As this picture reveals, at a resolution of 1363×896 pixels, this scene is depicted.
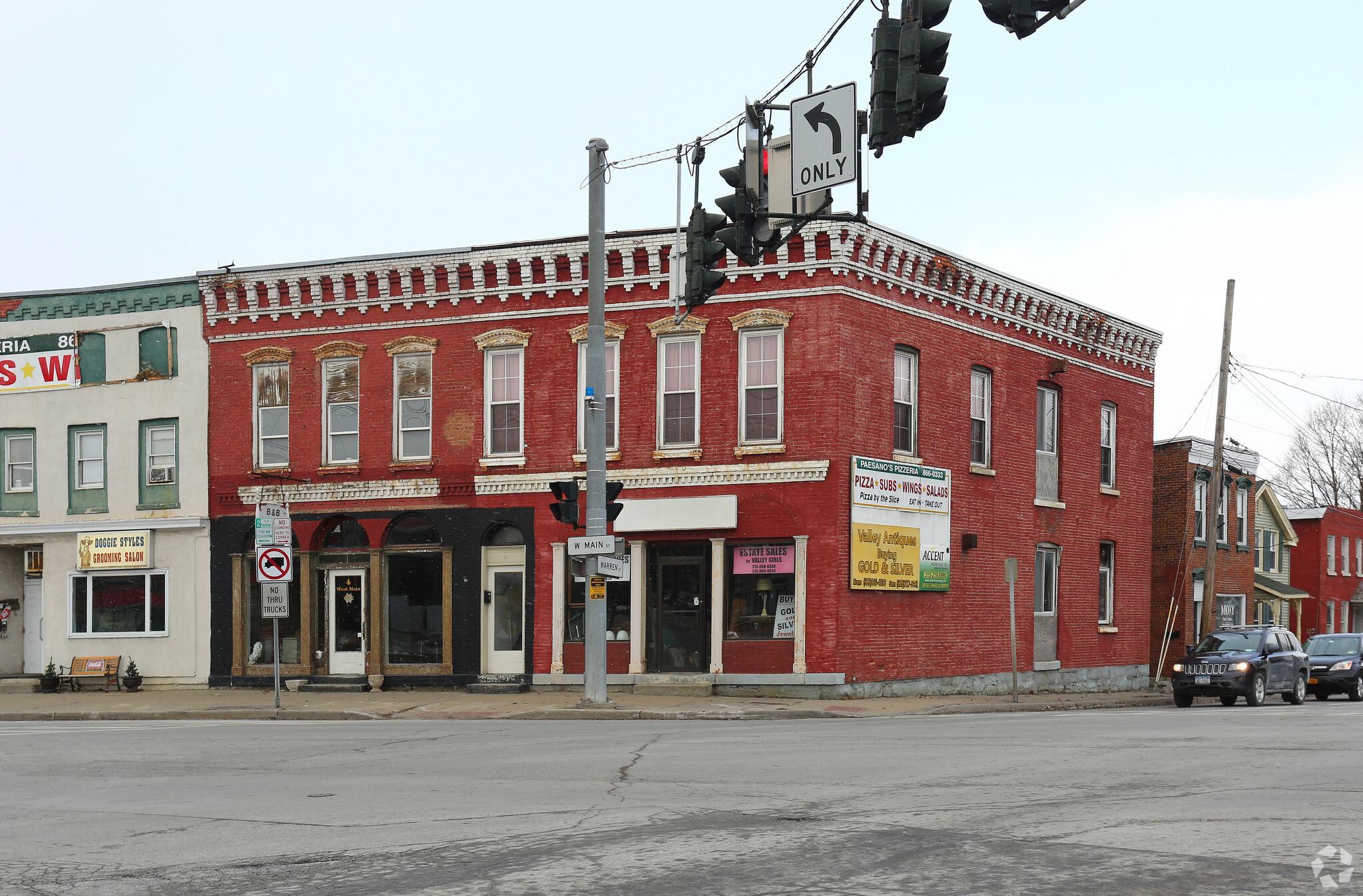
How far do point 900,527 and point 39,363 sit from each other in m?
19.5

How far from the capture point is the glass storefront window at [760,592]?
86.3 ft

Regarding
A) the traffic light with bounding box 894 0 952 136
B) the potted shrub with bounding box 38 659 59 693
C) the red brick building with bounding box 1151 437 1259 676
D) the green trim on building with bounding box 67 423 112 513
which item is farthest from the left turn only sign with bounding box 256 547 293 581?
the red brick building with bounding box 1151 437 1259 676

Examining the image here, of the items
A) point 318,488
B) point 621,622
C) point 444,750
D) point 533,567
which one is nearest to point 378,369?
point 318,488

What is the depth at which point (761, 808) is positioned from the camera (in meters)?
10.3

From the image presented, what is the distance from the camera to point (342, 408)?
2989 centimetres

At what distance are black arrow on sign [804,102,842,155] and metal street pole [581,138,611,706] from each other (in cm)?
928

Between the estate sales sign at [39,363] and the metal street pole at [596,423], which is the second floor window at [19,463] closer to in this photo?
the estate sales sign at [39,363]

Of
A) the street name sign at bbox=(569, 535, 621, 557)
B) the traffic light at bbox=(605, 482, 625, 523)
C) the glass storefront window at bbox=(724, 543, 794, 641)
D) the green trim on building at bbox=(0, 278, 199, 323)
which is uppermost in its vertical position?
the green trim on building at bbox=(0, 278, 199, 323)

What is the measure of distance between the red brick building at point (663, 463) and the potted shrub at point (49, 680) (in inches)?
146

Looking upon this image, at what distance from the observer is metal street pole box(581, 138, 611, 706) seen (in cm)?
2259

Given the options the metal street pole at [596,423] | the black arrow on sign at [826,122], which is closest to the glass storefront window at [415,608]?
the metal street pole at [596,423]

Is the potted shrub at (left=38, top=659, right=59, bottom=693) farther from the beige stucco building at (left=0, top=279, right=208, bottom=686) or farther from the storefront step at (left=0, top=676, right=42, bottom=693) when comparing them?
the beige stucco building at (left=0, top=279, right=208, bottom=686)

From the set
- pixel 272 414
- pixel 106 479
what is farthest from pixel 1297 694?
pixel 106 479

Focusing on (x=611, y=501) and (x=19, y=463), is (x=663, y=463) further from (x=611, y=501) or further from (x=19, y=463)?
(x=19, y=463)
